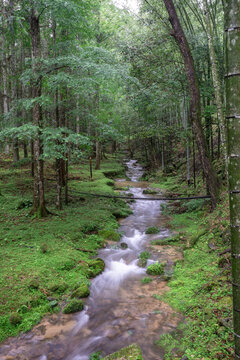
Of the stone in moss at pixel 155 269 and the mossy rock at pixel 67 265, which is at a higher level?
the mossy rock at pixel 67 265

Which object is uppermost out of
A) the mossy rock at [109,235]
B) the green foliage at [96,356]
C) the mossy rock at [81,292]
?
the mossy rock at [109,235]

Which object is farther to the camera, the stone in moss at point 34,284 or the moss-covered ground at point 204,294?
the stone in moss at point 34,284

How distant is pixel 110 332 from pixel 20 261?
2803 millimetres

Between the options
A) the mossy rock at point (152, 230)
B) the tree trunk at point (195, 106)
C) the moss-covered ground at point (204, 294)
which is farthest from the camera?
the mossy rock at point (152, 230)

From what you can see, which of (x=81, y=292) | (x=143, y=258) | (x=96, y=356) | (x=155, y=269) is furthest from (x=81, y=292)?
(x=143, y=258)

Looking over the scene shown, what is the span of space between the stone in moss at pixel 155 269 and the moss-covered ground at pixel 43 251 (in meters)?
1.36

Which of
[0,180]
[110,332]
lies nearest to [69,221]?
[110,332]

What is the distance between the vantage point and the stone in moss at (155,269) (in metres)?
6.13

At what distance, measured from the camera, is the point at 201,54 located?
10.3 m

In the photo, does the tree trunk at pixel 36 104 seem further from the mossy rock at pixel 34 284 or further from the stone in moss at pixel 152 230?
the stone in moss at pixel 152 230

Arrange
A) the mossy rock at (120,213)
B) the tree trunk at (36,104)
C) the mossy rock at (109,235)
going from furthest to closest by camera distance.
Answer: the mossy rock at (120,213), the mossy rock at (109,235), the tree trunk at (36,104)

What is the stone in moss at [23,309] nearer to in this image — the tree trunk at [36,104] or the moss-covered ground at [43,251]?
the moss-covered ground at [43,251]

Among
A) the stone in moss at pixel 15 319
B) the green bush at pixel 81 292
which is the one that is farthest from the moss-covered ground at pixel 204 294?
the stone in moss at pixel 15 319

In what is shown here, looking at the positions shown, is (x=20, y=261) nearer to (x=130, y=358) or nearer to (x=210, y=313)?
(x=130, y=358)
